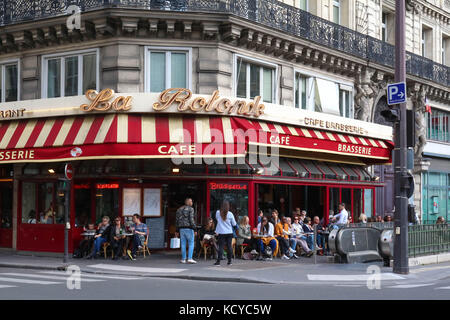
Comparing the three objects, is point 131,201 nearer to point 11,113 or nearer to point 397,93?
point 11,113

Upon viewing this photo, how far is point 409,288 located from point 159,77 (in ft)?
33.9

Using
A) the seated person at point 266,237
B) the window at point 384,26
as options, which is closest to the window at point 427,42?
the window at point 384,26

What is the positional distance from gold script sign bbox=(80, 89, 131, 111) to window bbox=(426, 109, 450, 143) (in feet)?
60.5

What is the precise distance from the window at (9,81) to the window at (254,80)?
7.56 m

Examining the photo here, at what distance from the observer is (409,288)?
42.7 feet

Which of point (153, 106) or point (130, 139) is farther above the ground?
point (153, 106)

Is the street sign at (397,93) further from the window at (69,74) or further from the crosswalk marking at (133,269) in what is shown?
the window at (69,74)

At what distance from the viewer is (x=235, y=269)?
16531 millimetres

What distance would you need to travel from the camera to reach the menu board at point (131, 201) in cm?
2036

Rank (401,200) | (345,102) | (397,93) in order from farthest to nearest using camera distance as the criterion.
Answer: (345,102) < (397,93) < (401,200)

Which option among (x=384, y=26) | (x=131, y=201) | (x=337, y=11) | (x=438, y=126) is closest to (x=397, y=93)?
(x=131, y=201)

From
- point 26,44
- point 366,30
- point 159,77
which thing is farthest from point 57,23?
point 366,30

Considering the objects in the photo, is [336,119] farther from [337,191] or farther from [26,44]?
[26,44]

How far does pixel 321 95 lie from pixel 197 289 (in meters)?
13.5
